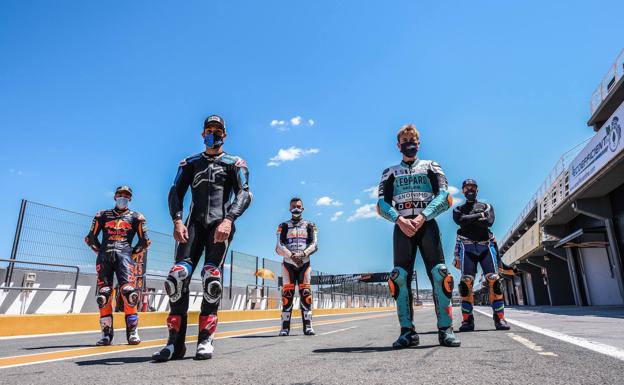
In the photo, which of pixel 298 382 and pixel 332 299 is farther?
pixel 332 299

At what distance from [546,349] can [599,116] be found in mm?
20495

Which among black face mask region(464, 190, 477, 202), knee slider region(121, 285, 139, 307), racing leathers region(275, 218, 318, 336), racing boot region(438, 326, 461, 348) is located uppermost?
black face mask region(464, 190, 477, 202)

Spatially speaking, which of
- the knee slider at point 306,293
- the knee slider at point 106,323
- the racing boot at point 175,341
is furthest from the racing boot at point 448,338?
the knee slider at point 106,323

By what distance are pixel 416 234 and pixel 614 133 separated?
13296 mm

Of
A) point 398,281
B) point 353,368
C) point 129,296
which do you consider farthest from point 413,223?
point 129,296

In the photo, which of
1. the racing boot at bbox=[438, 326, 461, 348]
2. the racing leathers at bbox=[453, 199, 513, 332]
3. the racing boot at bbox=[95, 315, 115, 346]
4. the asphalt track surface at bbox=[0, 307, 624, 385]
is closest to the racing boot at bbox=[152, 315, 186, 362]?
the asphalt track surface at bbox=[0, 307, 624, 385]

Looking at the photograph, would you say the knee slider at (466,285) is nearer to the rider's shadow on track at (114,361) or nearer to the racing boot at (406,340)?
the racing boot at (406,340)

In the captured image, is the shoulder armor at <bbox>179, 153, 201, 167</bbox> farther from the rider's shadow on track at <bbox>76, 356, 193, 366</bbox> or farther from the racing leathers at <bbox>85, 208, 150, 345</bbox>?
the racing leathers at <bbox>85, 208, 150, 345</bbox>

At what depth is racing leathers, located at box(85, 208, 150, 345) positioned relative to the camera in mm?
4676

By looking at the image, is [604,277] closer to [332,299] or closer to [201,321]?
[332,299]

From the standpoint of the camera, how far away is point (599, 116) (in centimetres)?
1886

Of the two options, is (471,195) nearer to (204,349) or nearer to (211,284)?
Result: (211,284)

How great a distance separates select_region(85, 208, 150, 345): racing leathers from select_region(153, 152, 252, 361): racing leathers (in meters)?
1.82

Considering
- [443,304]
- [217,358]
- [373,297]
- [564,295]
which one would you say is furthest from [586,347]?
[373,297]
